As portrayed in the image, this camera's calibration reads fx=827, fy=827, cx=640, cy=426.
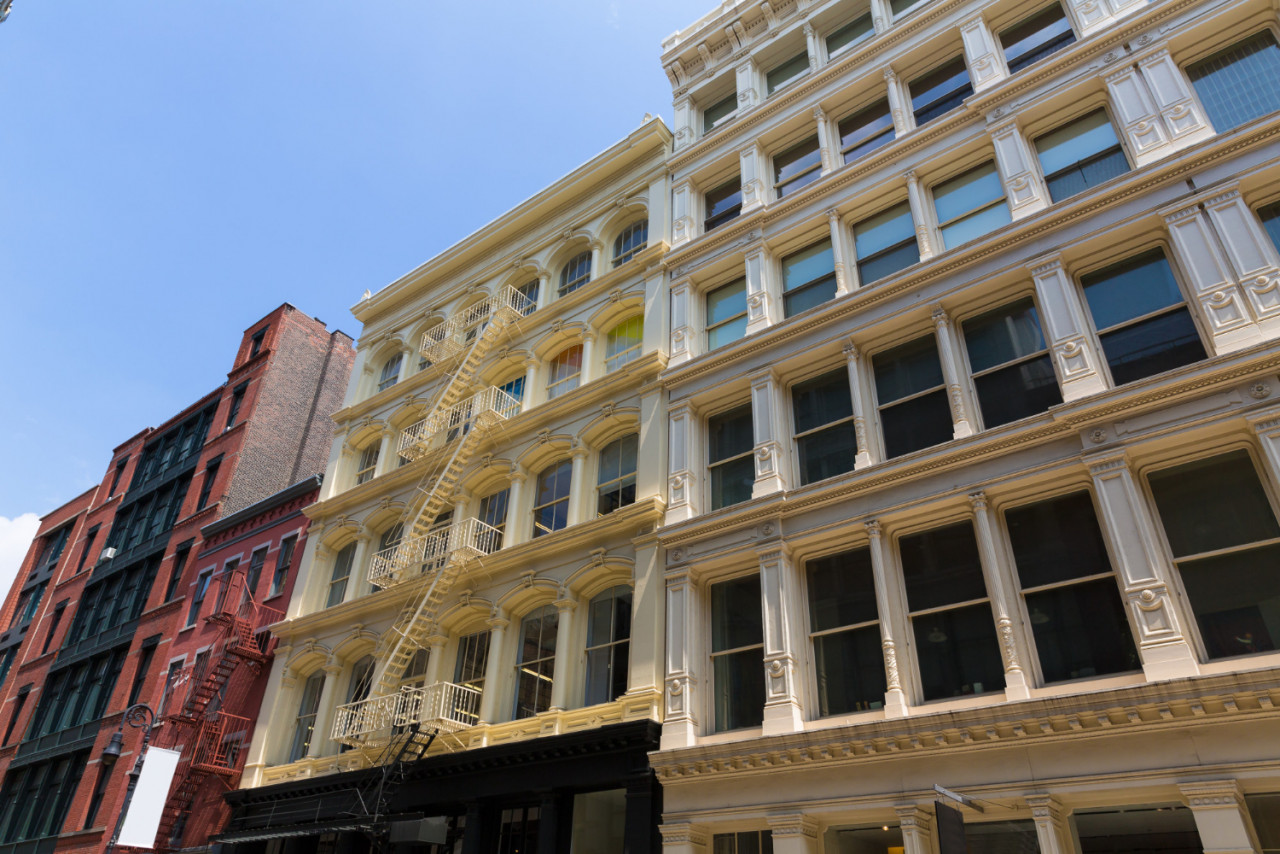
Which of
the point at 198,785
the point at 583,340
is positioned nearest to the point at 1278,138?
the point at 583,340

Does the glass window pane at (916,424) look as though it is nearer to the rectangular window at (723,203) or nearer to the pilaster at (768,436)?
the pilaster at (768,436)

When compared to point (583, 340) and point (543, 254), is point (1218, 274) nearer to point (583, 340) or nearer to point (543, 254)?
point (583, 340)

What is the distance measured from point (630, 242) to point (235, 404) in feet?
74.1

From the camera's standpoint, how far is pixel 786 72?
22000 mm

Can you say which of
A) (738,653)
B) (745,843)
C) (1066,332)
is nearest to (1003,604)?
(1066,332)

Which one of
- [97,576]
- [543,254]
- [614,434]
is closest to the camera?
[614,434]

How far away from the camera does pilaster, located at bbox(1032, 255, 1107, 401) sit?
40.5ft

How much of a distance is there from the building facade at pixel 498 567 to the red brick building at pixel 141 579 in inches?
149

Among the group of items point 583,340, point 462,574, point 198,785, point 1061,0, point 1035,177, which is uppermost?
point 1061,0

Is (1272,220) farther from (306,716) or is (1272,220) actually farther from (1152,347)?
(306,716)

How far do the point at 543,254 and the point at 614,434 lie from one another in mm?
7775

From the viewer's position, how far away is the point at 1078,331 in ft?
42.0

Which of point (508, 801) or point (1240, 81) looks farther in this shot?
point (508, 801)

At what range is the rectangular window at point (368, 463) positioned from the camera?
26.4m
